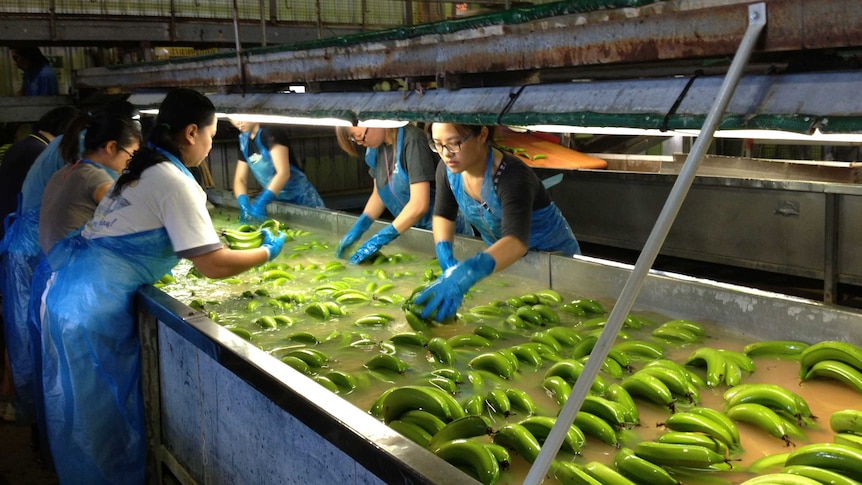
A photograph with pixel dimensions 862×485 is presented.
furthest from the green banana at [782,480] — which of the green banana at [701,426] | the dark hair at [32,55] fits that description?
the dark hair at [32,55]

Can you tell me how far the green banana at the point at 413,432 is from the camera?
246cm

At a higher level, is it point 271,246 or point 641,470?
point 271,246

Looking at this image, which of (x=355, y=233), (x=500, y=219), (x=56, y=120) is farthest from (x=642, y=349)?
(x=56, y=120)

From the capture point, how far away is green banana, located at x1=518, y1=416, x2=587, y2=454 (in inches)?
94.0

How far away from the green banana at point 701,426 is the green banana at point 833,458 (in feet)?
0.68

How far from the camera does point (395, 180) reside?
592 centimetres

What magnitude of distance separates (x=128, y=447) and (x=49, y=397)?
1.87ft

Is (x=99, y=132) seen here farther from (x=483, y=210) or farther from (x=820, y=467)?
(x=820, y=467)

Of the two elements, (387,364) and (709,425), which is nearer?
(709,425)

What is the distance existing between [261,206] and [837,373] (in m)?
5.59

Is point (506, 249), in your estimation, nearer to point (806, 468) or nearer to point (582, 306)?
point (582, 306)

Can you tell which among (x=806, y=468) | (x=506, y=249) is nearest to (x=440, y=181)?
(x=506, y=249)

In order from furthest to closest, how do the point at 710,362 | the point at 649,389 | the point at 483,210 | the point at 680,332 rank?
1. the point at 483,210
2. the point at 680,332
3. the point at 710,362
4. the point at 649,389

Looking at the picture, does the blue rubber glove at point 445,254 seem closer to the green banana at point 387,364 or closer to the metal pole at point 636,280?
the green banana at point 387,364
